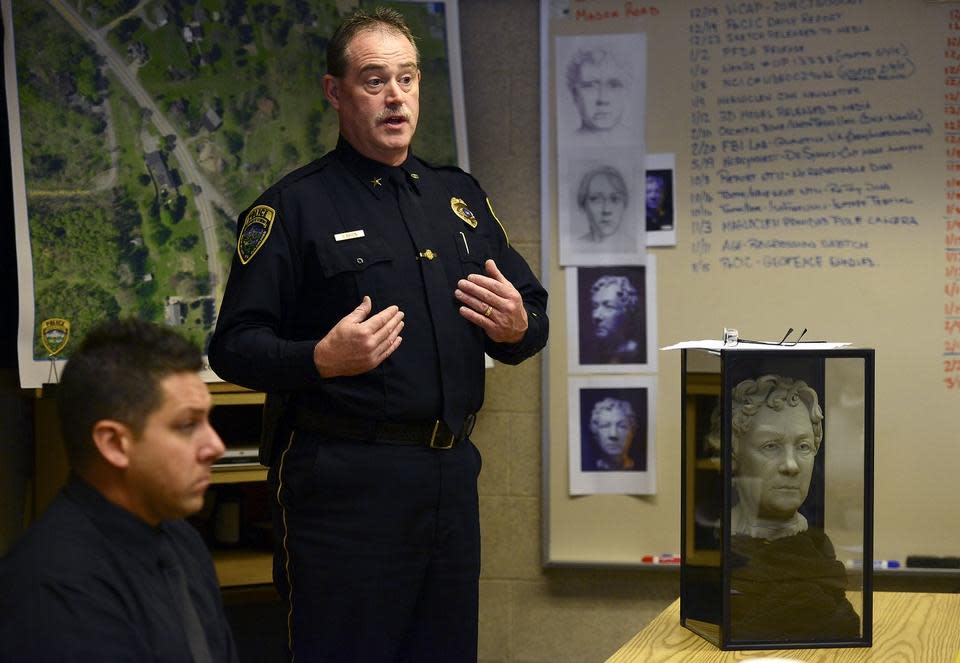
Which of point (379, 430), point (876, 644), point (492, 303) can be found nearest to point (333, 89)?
point (492, 303)

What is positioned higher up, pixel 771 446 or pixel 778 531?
pixel 771 446

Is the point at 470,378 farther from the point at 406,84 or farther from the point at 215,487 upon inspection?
the point at 215,487

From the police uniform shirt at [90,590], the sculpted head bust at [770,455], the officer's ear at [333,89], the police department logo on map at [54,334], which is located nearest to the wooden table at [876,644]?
the sculpted head bust at [770,455]

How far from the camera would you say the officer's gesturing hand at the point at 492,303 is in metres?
2.13

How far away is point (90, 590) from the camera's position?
118 cm

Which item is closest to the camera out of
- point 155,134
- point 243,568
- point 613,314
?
point 155,134

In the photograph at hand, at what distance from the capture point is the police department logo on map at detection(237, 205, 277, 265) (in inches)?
84.4

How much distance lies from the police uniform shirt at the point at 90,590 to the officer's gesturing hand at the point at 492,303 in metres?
0.89

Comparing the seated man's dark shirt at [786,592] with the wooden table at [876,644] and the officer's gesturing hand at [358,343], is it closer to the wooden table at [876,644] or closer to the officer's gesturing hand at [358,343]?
the wooden table at [876,644]

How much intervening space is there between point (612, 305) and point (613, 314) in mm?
25

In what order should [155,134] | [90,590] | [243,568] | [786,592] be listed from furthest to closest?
[243,568] < [155,134] < [786,592] < [90,590]

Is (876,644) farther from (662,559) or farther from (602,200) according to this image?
(602,200)

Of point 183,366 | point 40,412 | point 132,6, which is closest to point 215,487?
point 40,412

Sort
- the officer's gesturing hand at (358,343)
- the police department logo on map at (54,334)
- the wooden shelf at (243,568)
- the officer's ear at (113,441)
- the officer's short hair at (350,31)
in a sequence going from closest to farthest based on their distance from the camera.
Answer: the officer's ear at (113,441)
the officer's gesturing hand at (358,343)
the officer's short hair at (350,31)
the police department logo on map at (54,334)
the wooden shelf at (243,568)
